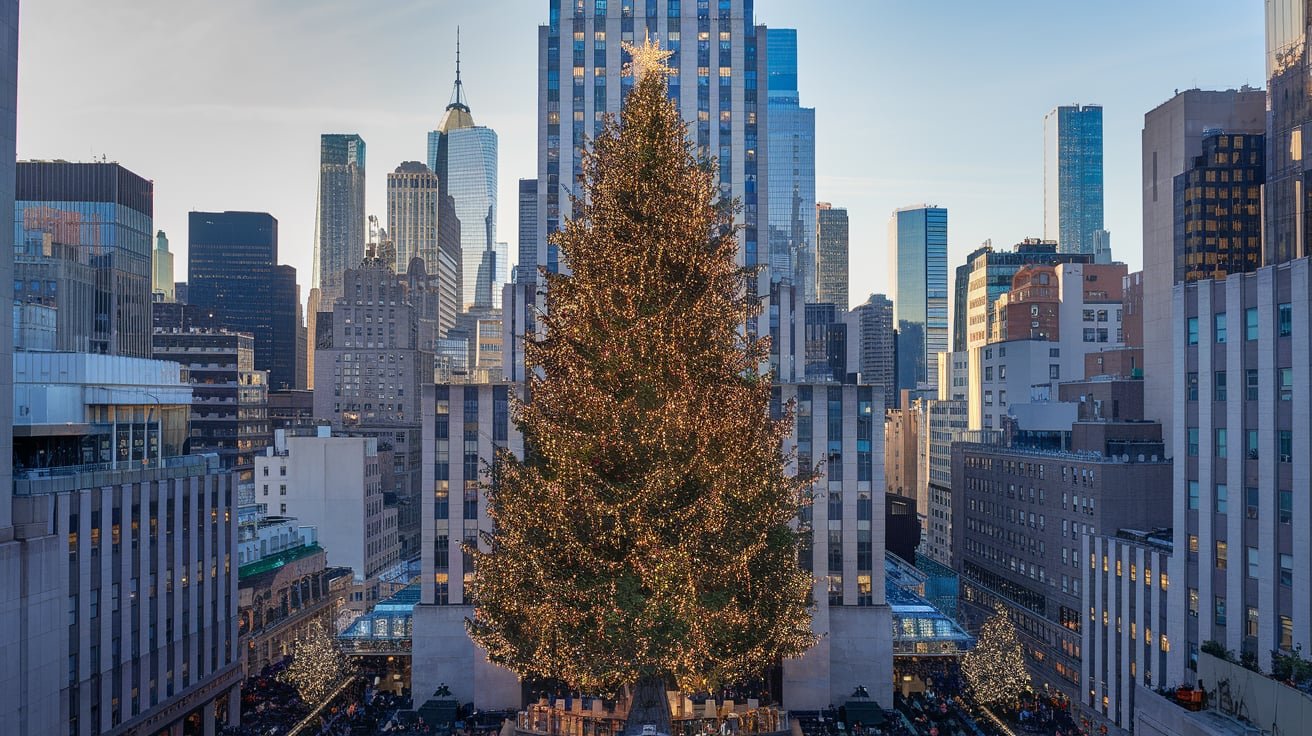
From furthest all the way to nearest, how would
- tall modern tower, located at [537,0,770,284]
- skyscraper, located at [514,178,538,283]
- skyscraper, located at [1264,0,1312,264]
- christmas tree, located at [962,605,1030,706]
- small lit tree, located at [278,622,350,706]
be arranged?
skyscraper, located at [514,178,538,283] < skyscraper, located at [1264,0,1312,264] < tall modern tower, located at [537,0,770,284] < christmas tree, located at [962,605,1030,706] < small lit tree, located at [278,622,350,706]

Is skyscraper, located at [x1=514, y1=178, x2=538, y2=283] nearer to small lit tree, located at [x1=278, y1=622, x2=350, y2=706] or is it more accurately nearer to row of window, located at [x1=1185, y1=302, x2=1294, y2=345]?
small lit tree, located at [x1=278, y1=622, x2=350, y2=706]

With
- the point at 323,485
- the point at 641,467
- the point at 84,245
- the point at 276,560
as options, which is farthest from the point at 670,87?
the point at 84,245

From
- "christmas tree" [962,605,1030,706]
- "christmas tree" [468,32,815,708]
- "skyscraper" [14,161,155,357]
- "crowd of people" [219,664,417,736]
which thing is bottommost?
"crowd of people" [219,664,417,736]

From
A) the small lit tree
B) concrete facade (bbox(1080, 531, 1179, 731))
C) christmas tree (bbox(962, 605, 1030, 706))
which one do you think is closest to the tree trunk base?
the small lit tree

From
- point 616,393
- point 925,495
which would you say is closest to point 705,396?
point 616,393

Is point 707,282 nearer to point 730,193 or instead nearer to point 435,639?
point 435,639

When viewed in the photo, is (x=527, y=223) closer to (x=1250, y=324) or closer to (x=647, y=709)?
(x=1250, y=324)

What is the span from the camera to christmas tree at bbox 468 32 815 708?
2725cm

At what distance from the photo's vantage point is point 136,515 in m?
47.7

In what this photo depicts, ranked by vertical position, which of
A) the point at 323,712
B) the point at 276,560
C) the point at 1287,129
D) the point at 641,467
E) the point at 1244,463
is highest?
the point at 1287,129

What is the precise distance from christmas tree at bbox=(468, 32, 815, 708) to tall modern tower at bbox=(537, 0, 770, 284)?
4438 cm

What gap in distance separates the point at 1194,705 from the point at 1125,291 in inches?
4887

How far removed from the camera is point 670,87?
243 ft

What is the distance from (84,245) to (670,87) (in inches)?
2888
